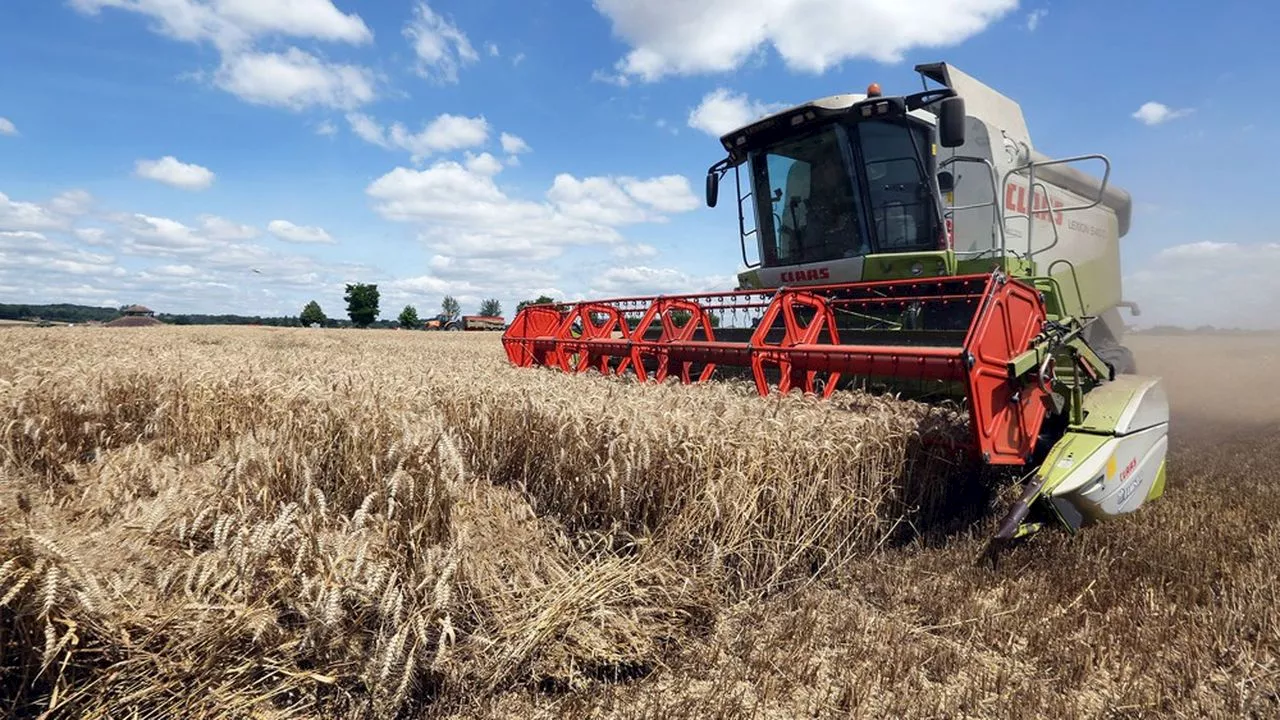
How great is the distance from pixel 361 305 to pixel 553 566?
67.2m

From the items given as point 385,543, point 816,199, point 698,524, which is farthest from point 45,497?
point 816,199

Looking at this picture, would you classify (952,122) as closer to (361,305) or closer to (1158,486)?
(1158,486)

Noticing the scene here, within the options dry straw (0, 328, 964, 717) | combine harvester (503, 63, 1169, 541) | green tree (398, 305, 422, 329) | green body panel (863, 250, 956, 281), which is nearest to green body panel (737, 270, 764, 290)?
combine harvester (503, 63, 1169, 541)

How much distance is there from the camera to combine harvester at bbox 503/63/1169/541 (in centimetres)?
298

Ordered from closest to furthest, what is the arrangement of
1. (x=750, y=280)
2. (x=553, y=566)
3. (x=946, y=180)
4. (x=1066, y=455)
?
(x=553, y=566) < (x=1066, y=455) < (x=946, y=180) < (x=750, y=280)

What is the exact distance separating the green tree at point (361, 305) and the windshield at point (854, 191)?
63.7 meters

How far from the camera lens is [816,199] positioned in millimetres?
5520

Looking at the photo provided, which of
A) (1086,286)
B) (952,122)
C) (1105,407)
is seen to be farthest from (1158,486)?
(1086,286)

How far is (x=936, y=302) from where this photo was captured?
4.52m

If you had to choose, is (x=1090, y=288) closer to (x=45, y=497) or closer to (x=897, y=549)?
(x=897, y=549)

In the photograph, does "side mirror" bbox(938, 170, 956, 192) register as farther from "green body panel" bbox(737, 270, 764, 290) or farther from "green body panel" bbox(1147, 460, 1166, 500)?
"green body panel" bbox(1147, 460, 1166, 500)

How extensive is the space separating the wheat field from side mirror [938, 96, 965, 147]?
181 cm

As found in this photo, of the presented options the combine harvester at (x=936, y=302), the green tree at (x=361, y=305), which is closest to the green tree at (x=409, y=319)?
the green tree at (x=361, y=305)

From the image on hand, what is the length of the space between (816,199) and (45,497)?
5181mm
